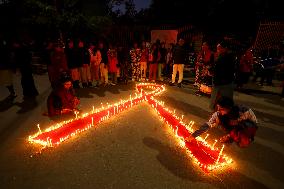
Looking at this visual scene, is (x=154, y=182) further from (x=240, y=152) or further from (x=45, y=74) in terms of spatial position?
(x=45, y=74)

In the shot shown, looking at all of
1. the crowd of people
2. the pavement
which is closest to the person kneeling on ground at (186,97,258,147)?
the crowd of people

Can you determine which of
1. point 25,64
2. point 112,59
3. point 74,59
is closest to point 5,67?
point 25,64

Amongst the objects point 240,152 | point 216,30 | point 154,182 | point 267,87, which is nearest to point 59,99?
point 154,182

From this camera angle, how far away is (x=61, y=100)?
6.91 meters

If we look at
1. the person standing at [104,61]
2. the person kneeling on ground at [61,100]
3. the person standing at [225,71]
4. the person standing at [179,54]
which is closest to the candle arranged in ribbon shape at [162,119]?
the person kneeling on ground at [61,100]

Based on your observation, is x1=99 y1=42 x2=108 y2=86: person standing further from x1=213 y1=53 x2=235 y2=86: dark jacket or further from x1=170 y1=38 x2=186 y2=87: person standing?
x1=213 y1=53 x2=235 y2=86: dark jacket

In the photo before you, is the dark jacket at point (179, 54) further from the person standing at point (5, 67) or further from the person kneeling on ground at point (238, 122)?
the person standing at point (5, 67)

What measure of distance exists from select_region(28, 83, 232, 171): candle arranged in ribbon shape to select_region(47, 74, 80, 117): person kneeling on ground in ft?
1.46

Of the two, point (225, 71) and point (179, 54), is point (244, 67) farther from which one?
point (225, 71)

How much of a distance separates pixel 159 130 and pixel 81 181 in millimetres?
2603

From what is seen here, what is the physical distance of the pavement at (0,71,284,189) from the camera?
4273mm

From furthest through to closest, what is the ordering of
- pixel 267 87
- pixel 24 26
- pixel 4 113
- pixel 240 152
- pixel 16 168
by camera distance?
pixel 24 26 < pixel 267 87 < pixel 4 113 < pixel 240 152 < pixel 16 168

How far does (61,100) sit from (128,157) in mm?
2918

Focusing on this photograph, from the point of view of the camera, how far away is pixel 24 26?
21219 millimetres
